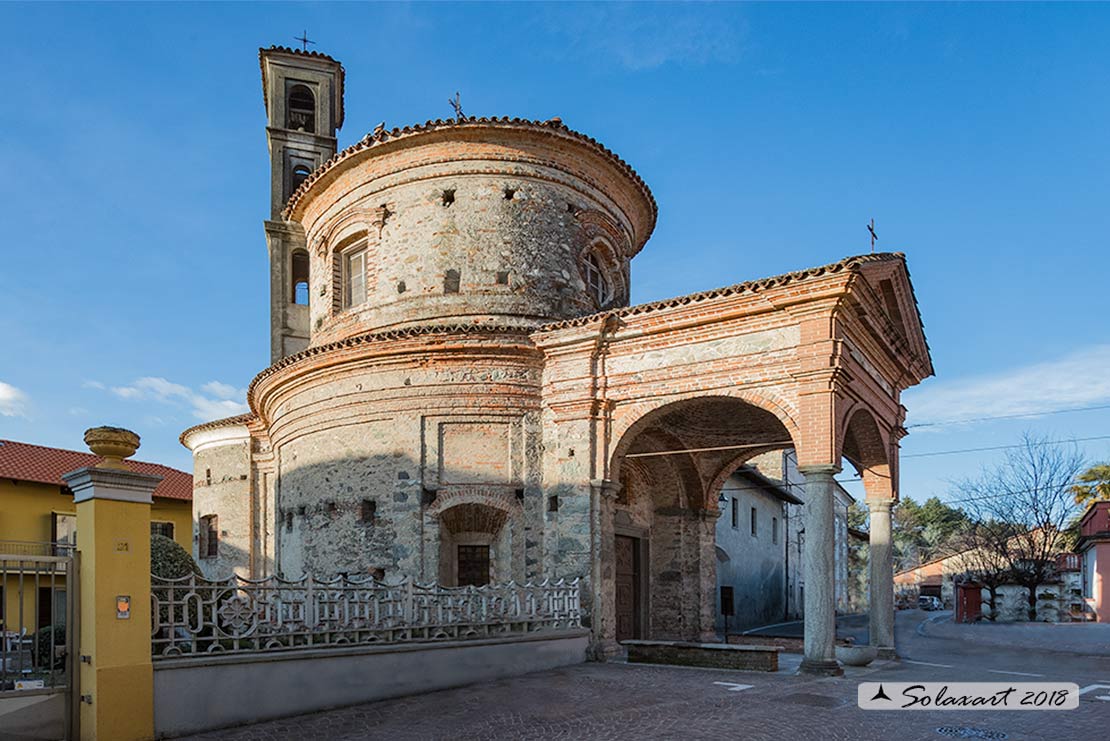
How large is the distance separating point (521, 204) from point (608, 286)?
2923mm

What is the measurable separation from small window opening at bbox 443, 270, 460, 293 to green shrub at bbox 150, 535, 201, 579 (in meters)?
7.95

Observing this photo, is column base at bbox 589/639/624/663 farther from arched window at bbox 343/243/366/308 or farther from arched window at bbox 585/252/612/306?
arched window at bbox 343/243/366/308

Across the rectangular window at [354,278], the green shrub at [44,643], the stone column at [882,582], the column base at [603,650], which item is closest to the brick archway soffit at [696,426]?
the stone column at [882,582]

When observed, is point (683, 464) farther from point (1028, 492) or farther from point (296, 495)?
point (1028, 492)

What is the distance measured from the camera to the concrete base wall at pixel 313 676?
25.7 ft

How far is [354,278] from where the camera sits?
18.0m

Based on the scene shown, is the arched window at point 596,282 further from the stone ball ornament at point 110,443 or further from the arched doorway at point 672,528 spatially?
the stone ball ornament at point 110,443

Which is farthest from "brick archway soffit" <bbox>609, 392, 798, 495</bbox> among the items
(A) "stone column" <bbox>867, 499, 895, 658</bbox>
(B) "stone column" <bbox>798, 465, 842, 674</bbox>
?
(A) "stone column" <bbox>867, 499, 895, 658</bbox>

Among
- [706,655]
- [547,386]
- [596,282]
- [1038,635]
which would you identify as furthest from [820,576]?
[1038,635]

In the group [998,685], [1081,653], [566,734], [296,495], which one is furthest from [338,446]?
[1081,653]

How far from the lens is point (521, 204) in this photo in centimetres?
1652

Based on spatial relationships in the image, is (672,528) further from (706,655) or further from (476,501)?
(706,655)

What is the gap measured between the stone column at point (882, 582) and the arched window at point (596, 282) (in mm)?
6830

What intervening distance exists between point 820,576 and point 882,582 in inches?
139
